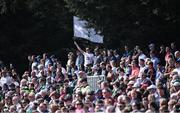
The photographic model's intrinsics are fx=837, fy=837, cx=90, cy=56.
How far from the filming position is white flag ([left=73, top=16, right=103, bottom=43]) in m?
30.4

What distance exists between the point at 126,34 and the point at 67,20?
7.35 m

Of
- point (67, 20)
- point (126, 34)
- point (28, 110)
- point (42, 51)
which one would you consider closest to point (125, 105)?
point (28, 110)

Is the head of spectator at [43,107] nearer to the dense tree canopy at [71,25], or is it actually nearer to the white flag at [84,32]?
the dense tree canopy at [71,25]

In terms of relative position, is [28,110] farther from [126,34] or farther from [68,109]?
[126,34]

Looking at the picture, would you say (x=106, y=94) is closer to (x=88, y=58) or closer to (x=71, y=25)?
(x=88, y=58)

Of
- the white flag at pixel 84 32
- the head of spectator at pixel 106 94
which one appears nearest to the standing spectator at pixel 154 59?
the head of spectator at pixel 106 94

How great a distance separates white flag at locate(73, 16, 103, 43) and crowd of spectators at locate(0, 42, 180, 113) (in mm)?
1042

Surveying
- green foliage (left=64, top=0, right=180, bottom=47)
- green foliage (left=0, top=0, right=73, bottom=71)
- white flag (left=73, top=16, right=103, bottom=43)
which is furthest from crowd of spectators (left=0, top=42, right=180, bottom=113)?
green foliage (left=0, top=0, right=73, bottom=71)

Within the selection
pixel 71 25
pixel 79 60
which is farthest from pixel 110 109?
pixel 71 25

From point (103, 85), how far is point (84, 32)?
883 cm

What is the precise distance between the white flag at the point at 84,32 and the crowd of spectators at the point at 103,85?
1.04 meters

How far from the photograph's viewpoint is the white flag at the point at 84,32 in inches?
1195

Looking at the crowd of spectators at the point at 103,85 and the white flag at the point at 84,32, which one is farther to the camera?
the white flag at the point at 84,32

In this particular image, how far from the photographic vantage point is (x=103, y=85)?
72.2 ft
